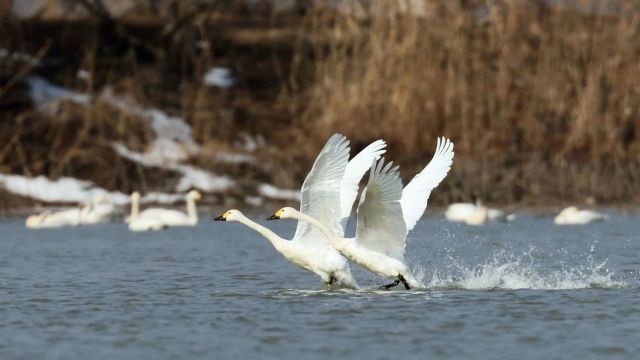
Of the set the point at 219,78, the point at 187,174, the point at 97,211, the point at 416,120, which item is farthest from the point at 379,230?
the point at 219,78

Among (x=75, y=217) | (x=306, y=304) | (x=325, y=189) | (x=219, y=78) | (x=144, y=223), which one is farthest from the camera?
(x=219, y=78)

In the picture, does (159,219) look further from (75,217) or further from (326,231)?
(326,231)

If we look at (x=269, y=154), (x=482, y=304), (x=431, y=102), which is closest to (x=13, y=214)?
(x=269, y=154)

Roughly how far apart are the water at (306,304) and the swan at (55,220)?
1680mm

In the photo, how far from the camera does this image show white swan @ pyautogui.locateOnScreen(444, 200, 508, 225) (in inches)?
871

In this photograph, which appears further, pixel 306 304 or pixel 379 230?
pixel 379 230

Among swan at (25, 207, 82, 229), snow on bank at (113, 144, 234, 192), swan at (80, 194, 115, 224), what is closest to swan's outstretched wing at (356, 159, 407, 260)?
swan at (25, 207, 82, 229)

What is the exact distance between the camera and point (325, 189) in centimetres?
1334

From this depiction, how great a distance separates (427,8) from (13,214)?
25.9 ft

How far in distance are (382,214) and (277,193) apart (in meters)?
12.3

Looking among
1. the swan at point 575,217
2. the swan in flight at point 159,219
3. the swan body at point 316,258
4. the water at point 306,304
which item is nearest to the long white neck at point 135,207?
the swan in flight at point 159,219

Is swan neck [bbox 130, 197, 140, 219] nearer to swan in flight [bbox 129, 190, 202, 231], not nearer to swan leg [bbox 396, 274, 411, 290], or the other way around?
swan in flight [bbox 129, 190, 202, 231]

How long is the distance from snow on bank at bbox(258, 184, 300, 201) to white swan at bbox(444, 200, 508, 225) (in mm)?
2871

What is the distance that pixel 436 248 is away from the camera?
19.3 metres
